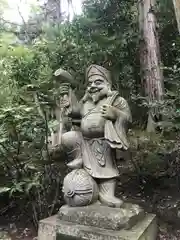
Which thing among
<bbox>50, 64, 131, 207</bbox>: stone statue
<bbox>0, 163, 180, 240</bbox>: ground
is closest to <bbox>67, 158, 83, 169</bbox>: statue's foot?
<bbox>50, 64, 131, 207</bbox>: stone statue

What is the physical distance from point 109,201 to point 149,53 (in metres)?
3.50

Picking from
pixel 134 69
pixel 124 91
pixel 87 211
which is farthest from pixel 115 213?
pixel 134 69

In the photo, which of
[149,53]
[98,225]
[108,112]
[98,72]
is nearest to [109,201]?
[98,225]

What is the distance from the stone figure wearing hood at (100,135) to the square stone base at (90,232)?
27 cm

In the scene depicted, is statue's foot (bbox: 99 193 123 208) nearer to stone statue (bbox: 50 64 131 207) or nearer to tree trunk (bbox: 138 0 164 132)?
stone statue (bbox: 50 64 131 207)

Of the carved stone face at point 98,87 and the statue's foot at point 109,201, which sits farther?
the carved stone face at point 98,87

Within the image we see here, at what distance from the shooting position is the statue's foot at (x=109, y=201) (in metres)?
2.45

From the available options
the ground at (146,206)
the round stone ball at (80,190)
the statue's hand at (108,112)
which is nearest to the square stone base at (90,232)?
the round stone ball at (80,190)

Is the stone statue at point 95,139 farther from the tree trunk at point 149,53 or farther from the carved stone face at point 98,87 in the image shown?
the tree trunk at point 149,53

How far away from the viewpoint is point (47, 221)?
2557 millimetres

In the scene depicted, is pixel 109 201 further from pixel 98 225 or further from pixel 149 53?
pixel 149 53

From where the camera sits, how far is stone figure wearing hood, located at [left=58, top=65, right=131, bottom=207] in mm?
2539

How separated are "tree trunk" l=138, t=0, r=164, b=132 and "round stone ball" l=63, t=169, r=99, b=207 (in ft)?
8.75

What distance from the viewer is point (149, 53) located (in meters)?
5.25
